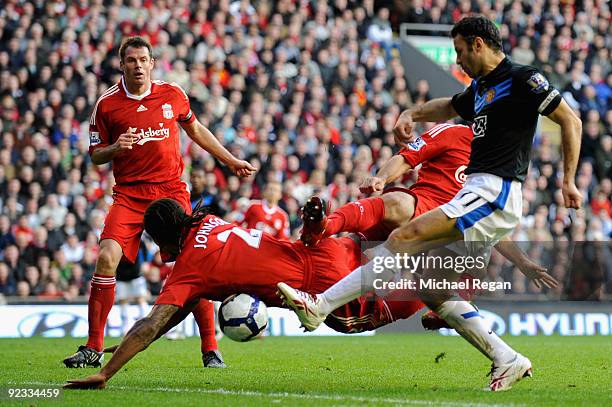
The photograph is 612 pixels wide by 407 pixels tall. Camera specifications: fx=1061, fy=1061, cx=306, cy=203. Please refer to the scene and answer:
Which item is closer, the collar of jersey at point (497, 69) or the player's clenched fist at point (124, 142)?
the collar of jersey at point (497, 69)

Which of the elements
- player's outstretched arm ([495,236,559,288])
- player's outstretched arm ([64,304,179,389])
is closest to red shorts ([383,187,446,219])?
player's outstretched arm ([495,236,559,288])

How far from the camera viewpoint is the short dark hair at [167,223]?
746 cm

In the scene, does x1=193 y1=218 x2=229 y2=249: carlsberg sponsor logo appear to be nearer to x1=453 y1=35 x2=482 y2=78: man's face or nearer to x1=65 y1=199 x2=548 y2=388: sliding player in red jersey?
x1=65 y1=199 x2=548 y2=388: sliding player in red jersey

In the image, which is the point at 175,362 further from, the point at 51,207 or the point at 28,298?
the point at 51,207

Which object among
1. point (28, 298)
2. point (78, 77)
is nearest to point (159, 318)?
point (28, 298)

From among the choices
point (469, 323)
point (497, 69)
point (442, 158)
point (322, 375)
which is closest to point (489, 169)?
point (497, 69)

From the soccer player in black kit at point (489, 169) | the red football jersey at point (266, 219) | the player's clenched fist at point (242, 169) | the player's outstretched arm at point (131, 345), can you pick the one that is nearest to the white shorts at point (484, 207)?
the soccer player in black kit at point (489, 169)

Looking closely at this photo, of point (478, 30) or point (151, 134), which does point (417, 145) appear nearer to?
point (478, 30)

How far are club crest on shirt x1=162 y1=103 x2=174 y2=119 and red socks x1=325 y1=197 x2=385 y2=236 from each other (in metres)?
2.26

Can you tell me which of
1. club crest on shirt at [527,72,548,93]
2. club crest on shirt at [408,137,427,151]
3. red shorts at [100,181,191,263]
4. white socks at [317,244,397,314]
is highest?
club crest on shirt at [527,72,548,93]

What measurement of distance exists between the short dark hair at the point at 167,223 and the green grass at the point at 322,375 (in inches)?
42.0

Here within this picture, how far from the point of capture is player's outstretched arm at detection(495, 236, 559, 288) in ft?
26.8

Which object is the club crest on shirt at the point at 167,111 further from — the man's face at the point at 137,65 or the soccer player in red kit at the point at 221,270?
the soccer player in red kit at the point at 221,270

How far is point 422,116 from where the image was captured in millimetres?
8109
